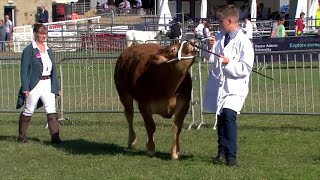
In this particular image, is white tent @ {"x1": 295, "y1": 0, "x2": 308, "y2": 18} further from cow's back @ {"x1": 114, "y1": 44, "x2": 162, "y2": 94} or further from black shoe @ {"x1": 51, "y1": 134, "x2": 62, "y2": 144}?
cow's back @ {"x1": 114, "y1": 44, "x2": 162, "y2": 94}

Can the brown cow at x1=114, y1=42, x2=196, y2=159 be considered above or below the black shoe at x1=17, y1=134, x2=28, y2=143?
above

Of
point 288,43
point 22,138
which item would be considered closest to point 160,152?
point 22,138

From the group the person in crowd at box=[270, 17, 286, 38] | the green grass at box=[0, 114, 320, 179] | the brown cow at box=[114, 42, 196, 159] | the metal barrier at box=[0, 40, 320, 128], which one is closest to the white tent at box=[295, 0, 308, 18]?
the person in crowd at box=[270, 17, 286, 38]

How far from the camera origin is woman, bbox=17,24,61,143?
11945 mm

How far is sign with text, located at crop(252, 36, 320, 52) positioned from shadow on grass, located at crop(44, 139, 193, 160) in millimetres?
16617

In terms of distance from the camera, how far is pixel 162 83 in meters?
10.1

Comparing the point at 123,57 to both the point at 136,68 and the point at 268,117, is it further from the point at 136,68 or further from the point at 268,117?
the point at 268,117

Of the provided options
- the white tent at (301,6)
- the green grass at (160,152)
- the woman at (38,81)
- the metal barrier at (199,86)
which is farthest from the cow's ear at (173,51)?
the white tent at (301,6)

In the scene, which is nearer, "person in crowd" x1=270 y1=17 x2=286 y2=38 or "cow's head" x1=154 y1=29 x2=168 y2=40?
"person in crowd" x1=270 y1=17 x2=286 y2=38

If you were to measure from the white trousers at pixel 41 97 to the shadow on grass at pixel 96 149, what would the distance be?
59 centimetres

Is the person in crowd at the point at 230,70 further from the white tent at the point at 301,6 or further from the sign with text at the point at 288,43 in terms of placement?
the white tent at the point at 301,6

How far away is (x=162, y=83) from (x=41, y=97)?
286cm

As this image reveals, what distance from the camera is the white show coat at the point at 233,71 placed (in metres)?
9.27

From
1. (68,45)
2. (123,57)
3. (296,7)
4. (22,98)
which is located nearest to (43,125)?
(22,98)
